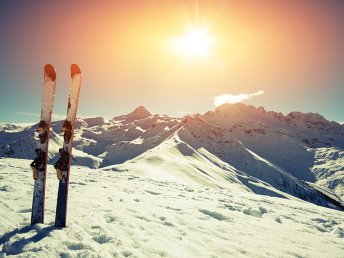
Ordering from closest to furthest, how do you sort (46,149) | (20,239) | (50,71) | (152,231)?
(20,239) < (46,149) < (152,231) < (50,71)

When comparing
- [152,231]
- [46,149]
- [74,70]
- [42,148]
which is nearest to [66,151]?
[46,149]

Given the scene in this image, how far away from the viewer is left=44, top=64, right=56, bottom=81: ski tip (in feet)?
25.0

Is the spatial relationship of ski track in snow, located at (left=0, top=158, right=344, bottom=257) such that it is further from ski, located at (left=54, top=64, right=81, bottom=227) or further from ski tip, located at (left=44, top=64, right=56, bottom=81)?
ski tip, located at (left=44, top=64, right=56, bottom=81)

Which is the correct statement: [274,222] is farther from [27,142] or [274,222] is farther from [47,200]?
[27,142]

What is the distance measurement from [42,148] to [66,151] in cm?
62

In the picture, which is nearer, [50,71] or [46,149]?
[46,149]

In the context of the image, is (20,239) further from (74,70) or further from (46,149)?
(74,70)

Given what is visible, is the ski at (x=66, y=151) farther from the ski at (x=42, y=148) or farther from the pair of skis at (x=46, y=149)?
the ski at (x=42, y=148)

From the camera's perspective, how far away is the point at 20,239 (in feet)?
19.9

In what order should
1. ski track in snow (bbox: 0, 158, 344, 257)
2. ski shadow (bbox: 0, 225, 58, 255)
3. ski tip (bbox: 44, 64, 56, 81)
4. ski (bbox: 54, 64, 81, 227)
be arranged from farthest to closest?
ski tip (bbox: 44, 64, 56, 81) < ski (bbox: 54, 64, 81, 227) < ski track in snow (bbox: 0, 158, 344, 257) < ski shadow (bbox: 0, 225, 58, 255)

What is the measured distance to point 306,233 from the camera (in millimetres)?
9445

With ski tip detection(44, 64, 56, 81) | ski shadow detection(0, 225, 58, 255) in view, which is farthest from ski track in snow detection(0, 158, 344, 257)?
ski tip detection(44, 64, 56, 81)

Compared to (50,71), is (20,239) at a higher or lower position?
lower

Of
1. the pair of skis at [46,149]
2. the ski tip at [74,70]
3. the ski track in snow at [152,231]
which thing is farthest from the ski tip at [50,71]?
the ski track in snow at [152,231]
